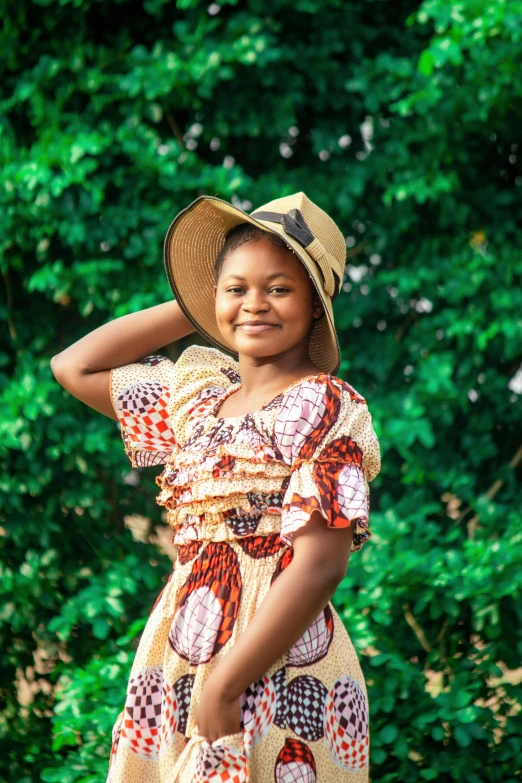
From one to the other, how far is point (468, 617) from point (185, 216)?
6.60ft

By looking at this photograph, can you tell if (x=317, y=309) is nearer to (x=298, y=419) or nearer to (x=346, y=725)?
(x=298, y=419)

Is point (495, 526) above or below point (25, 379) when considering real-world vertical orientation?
below

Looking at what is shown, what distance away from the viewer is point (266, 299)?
1.91 m

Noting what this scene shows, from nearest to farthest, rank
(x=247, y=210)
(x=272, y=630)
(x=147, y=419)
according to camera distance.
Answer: (x=272, y=630) → (x=147, y=419) → (x=247, y=210)

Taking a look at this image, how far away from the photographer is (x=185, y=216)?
2082mm

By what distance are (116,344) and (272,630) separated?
2.69 ft

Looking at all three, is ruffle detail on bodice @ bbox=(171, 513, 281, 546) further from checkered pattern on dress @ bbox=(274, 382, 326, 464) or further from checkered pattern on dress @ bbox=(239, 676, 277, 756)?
checkered pattern on dress @ bbox=(239, 676, 277, 756)

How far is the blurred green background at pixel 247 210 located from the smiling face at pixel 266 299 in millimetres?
1663

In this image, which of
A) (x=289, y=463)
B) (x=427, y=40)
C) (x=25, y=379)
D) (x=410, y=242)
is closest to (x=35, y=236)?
(x=25, y=379)

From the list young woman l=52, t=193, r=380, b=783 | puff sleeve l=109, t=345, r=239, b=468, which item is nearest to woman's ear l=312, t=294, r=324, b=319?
young woman l=52, t=193, r=380, b=783

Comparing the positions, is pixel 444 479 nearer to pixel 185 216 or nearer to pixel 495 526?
pixel 495 526

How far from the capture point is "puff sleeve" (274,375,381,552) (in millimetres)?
1746

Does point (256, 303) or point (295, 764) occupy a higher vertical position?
point (256, 303)

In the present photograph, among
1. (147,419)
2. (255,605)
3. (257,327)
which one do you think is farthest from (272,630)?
(147,419)
